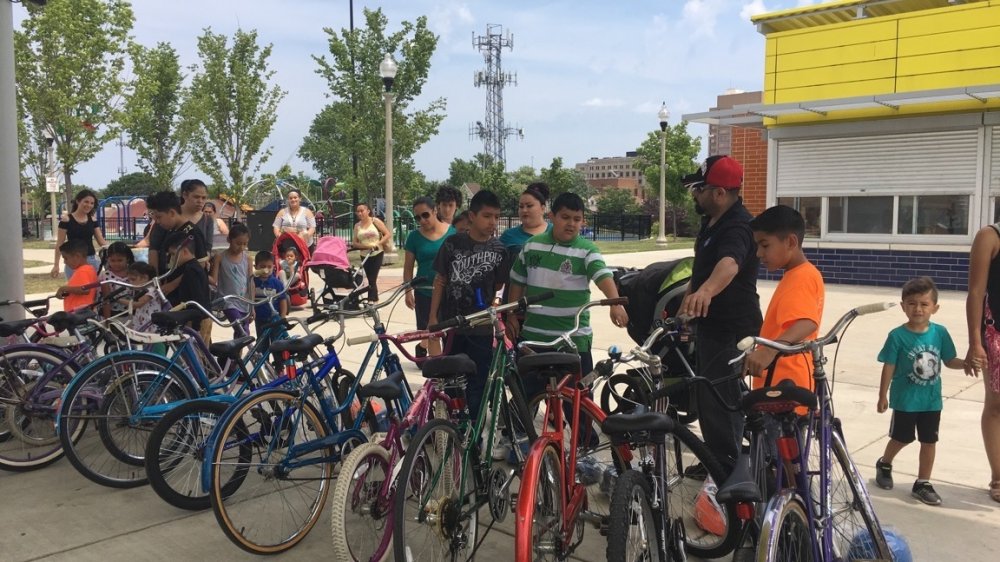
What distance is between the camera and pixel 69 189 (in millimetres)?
23094

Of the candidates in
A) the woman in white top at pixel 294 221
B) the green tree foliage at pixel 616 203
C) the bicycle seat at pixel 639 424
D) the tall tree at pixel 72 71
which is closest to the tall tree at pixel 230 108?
the tall tree at pixel 72 71

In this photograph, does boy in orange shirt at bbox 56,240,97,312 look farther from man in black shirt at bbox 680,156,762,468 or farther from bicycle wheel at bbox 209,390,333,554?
man in black shirt at bbox 680,156,762,468

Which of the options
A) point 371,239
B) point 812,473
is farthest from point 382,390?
point 371,239

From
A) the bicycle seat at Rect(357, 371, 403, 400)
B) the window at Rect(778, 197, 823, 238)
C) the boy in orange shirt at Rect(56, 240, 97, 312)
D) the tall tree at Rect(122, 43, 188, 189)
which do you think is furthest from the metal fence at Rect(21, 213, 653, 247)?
the bicycle seat at Rect(357, 371, 403, 400)

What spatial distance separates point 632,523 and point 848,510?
3.39 ft

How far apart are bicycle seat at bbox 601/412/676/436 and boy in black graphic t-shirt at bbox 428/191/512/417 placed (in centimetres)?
201

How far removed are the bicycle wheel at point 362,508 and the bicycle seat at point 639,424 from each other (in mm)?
988

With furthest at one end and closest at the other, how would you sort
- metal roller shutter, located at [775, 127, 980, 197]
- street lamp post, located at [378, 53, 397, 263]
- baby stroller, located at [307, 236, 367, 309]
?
street lamp post, located at [378, 53, 397, 263], metal roller shutter, located at [775, 127, 980, 197], baby stroller, located at [307, 236, 367, 309]

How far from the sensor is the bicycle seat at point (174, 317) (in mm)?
4758

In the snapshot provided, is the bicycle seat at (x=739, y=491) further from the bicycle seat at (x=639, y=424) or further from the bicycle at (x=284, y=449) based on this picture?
the bicycle at (x=284, y=449)

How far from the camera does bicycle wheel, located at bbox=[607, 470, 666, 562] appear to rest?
2.66 metres

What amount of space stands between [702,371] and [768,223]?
94 centimetres

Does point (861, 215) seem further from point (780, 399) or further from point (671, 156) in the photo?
point (671, 156)

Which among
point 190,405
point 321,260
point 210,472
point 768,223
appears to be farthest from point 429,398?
point 321,260
